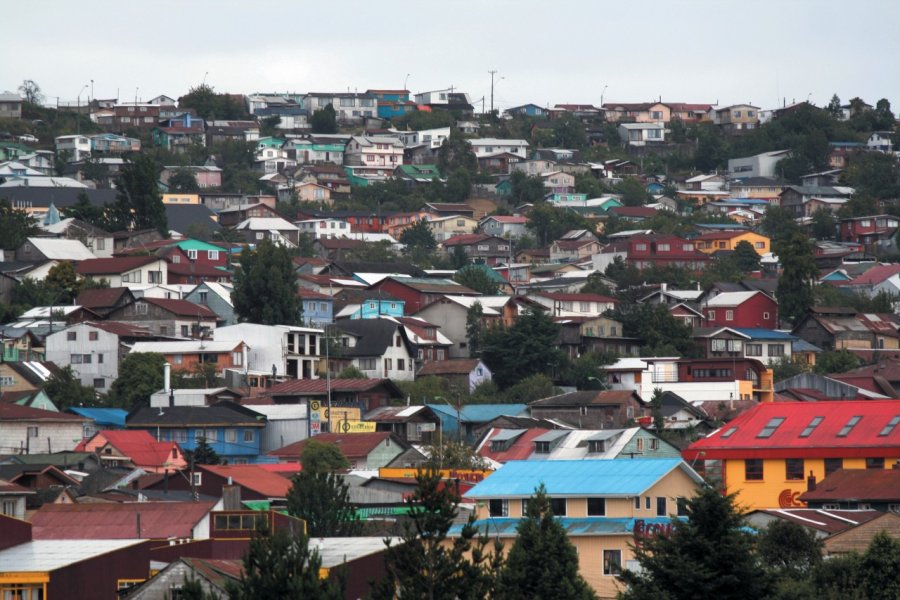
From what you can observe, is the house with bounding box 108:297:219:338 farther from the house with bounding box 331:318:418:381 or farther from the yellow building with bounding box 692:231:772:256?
the yellow building with bounding box 692:231:772:256

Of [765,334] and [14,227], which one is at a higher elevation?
[14,227]

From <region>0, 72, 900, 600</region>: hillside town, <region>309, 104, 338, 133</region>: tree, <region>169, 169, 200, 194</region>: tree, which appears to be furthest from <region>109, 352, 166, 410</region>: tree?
<region>309, 104, 338, 133</region>: tree

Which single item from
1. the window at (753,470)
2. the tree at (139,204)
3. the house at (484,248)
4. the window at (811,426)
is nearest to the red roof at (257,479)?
the window at (753,470)

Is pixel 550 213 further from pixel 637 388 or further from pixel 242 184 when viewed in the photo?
pixel 637 388

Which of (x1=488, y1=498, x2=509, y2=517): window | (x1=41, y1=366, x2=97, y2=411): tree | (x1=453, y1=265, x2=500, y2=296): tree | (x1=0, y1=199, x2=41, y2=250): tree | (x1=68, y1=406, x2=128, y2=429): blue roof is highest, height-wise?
(x1=0, y1=199, x2=41, y2=250): tree

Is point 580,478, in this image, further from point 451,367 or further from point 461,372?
point 451,367

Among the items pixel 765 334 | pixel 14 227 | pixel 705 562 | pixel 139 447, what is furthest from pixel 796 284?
pixel 705 562
